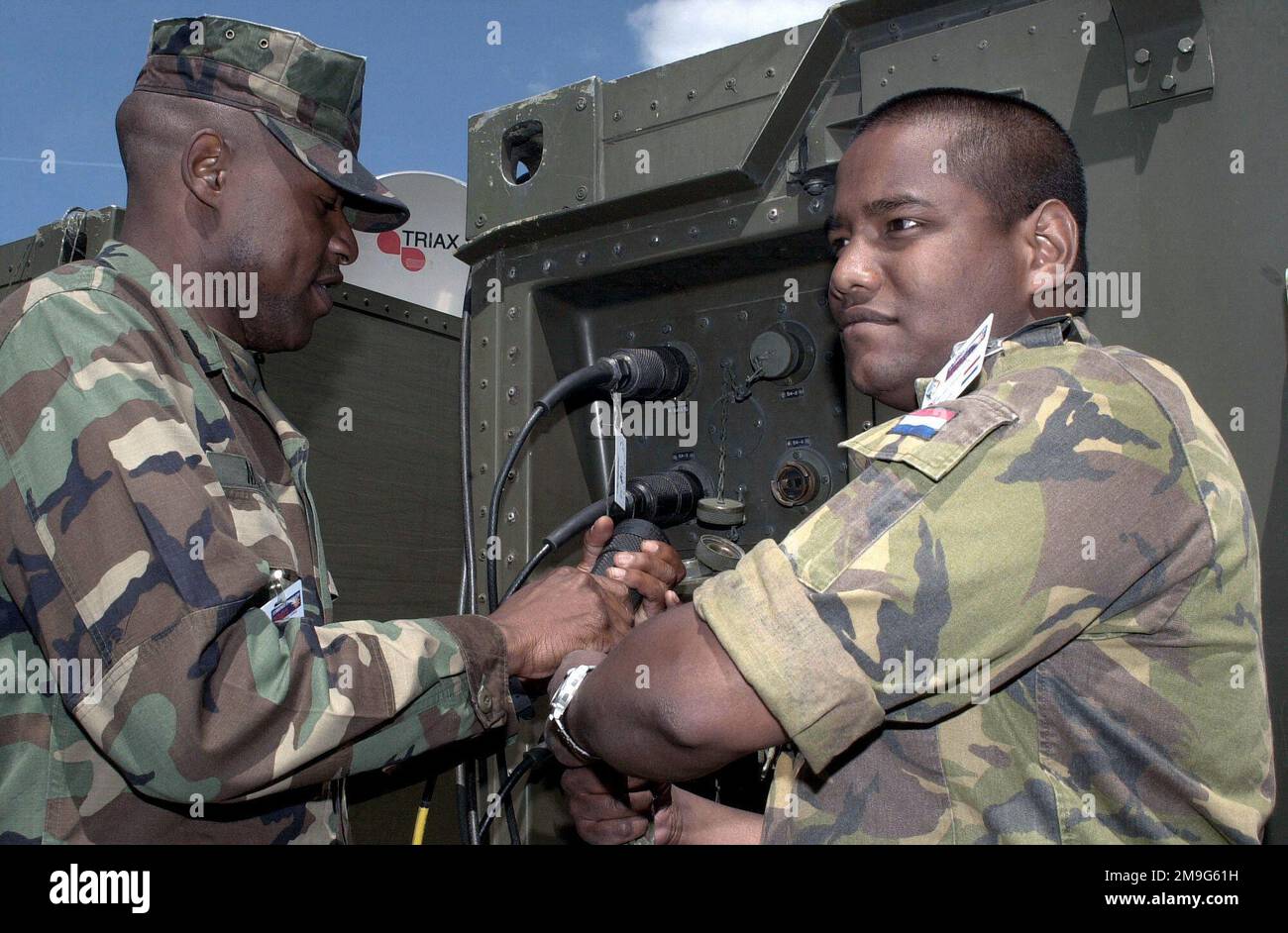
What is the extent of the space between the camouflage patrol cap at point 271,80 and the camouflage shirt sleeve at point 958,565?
151 cm

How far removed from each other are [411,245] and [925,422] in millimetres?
4696

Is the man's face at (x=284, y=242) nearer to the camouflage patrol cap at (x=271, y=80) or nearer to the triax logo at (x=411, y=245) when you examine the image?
the camouflage patrol cap at (x=271, y=80)

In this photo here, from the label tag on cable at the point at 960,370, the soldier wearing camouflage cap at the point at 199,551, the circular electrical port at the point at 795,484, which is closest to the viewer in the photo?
the label tag on cable at the point at 960,370

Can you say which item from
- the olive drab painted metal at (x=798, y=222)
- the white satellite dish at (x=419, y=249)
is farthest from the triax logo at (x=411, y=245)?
the olive drab painted metal at (x=798, y=222)

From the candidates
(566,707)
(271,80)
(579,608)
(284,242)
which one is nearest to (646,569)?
(579,608)

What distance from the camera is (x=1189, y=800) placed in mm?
1288

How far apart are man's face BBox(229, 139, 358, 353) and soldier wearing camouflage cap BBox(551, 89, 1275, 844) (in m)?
1.27

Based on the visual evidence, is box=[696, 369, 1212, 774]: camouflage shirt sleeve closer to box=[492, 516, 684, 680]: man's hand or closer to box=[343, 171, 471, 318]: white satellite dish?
box=[492, 516, 684, 680]: man's hand

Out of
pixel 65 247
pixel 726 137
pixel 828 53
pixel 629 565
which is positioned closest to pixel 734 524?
pixel 629 565

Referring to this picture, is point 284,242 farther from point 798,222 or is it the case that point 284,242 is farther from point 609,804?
point 609,804

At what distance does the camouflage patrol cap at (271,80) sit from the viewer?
220 centimetres

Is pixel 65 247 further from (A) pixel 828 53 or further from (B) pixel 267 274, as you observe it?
(A) pixel 828 53

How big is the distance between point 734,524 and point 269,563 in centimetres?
120

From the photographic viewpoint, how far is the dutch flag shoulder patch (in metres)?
1.27
